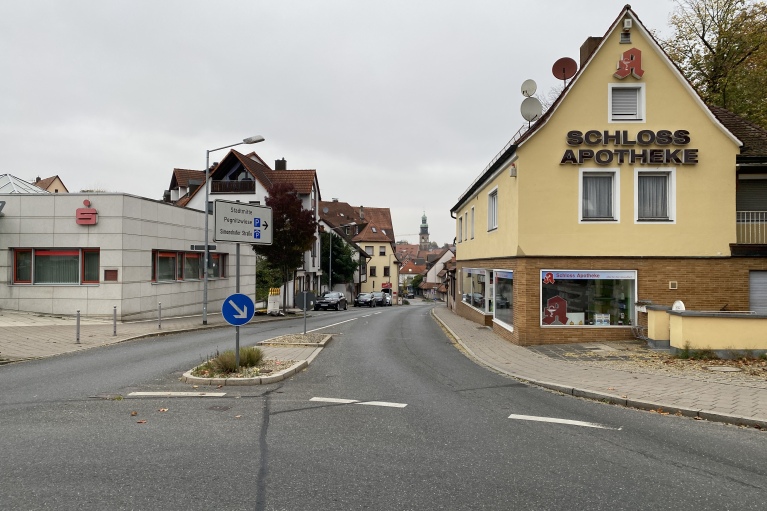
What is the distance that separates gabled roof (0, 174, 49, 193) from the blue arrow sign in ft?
70.8

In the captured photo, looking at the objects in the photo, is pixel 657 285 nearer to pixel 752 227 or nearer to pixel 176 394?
pixel 752 227

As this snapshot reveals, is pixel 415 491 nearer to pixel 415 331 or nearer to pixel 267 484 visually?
pixel 267 484

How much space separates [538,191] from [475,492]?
1178cm

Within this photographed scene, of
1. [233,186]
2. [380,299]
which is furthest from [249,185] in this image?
[380,299]

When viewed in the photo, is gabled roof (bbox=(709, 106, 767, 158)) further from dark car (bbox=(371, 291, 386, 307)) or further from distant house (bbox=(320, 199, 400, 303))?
distant house (bbox=(320, 199, 400, 303))

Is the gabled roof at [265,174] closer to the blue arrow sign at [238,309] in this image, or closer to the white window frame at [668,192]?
the white window frame at [668,192]

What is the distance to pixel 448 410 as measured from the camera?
24.5ft

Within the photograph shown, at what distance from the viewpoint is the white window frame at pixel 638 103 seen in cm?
1487

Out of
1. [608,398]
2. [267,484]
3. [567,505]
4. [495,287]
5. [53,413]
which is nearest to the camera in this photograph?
[567,505]

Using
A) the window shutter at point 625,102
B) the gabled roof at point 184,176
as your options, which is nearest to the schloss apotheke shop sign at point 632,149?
the window shutter at point 625,102

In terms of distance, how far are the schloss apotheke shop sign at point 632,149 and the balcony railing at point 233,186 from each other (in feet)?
104

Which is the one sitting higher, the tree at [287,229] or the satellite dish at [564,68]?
the satellite dish at [564,68]

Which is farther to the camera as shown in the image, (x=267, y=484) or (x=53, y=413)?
(x=53, y=413)

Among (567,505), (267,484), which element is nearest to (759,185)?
(567,505)
